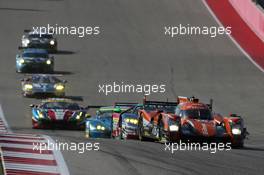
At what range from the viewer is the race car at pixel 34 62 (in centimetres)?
4378

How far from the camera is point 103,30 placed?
5434 cm

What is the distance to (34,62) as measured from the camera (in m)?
44.1

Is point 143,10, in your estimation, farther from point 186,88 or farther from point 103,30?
point 186,88

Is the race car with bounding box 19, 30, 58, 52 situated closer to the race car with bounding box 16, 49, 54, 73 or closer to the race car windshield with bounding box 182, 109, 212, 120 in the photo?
the race car with bounding box 16, 49, 54, 73

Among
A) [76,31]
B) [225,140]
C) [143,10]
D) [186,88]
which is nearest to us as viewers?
[225,140]

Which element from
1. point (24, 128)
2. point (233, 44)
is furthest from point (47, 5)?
point (24, 128)

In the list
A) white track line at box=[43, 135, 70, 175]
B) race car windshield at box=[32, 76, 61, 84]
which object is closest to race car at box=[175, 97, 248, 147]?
white track line at box=[43, 135, 70, 175]

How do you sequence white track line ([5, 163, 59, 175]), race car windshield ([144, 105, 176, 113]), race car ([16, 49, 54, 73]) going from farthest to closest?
race car ([16, 49, 54, 73]) < race car windshield ([144, 105, 176, 113]) < white track line ([5, 163, 59, 175])

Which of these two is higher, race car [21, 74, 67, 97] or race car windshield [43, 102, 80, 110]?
race car [21, 74, 67, 97]

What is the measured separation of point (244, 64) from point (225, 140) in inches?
1001

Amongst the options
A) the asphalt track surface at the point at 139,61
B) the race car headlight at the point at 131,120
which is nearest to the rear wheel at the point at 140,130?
the race car headlight at the point at 131,120

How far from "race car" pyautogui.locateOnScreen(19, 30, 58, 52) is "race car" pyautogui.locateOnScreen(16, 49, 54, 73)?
14.5 ft

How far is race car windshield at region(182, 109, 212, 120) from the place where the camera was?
2253 centimetres

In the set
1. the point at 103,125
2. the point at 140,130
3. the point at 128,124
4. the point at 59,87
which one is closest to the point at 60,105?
the point at 103,125
